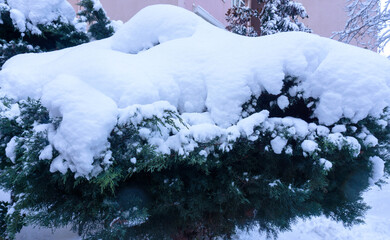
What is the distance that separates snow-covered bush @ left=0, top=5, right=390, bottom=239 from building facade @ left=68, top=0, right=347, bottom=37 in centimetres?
507

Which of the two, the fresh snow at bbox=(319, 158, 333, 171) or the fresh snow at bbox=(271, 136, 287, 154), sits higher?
the fresh snow at bbox=(271, 136, 287, 154)

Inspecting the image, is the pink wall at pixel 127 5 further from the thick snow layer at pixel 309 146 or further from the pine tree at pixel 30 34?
the thick snow layer at pixel 309 146

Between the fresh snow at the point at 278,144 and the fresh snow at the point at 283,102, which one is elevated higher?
the fresh snow at the point at 283,102

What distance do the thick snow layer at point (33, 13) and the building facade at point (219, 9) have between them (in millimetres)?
2698

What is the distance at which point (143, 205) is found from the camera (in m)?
1.88

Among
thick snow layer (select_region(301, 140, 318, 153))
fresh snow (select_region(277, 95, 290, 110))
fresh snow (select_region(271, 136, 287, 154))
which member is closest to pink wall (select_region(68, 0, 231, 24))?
fresh snow (select_region(277, 95, 290, 110))

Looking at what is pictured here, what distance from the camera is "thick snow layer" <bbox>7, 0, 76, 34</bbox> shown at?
10.7ft

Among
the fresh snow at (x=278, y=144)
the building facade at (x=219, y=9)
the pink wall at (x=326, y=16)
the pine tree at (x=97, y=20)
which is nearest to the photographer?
the fresh snow at (x=278, y=144)

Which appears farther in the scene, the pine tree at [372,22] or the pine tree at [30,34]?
the pine tree at [372,22]

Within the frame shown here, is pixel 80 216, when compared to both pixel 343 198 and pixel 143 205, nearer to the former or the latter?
pixel 143 205

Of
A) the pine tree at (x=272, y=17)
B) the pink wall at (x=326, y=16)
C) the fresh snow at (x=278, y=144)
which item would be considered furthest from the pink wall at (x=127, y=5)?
the pink wall at (x=326, y=16)

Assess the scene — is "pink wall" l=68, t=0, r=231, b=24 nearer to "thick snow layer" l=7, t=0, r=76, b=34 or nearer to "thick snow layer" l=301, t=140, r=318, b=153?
"thick snow layer" l=7, t=0, r=76, b=34

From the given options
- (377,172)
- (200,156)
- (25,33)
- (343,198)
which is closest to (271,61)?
(200,156)

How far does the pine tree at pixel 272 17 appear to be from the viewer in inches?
311
